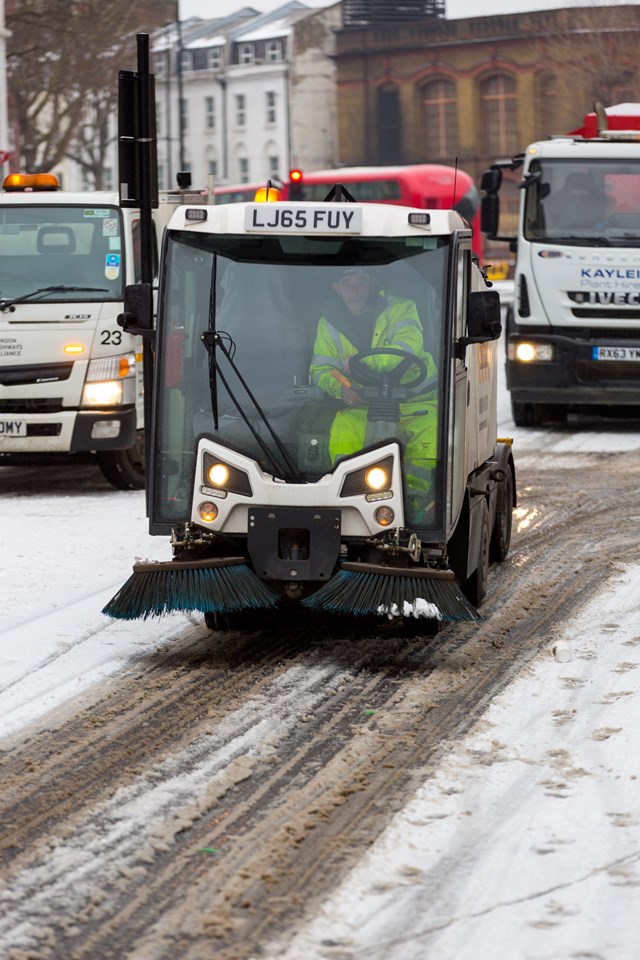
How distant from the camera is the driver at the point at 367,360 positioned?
26.5ft

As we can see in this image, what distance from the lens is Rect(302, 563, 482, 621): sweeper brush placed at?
310 inches

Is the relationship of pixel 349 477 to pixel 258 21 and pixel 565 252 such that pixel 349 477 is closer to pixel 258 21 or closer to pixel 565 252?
pixel 565 252

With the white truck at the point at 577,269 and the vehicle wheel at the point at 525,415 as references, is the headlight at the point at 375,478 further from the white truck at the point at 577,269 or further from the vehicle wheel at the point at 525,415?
the vehicle wheel at the point at 525,415

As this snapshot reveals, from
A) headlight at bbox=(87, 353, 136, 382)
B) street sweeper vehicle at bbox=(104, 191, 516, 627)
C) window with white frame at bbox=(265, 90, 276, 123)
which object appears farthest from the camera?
window with white frame at bbox=(265, 90, 276, 123)

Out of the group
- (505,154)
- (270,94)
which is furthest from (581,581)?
(270,94)

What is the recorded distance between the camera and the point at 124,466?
1447 cm

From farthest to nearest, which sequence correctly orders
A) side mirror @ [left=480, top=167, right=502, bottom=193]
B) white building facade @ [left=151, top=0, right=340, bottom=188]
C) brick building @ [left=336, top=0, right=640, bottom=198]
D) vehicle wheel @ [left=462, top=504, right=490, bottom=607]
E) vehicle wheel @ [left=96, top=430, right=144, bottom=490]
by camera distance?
white building facade @ [left=151, top=0, right=340, bottom=188], brick building @ [left=336, top=0, right=640, bottom=198], side mirror @ [left=480, top=167, right=502, bottom=193], vehicle wheel @ [left=96, top=430, right=144, bottom=490], vehicle wheel @ [left=462, top=504, right=490, bottom=607]

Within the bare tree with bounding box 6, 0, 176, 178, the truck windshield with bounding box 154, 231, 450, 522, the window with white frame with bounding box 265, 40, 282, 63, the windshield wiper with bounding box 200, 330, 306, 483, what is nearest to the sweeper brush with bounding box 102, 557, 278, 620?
the truck windshield with bounding box 154, 231, 450, 522

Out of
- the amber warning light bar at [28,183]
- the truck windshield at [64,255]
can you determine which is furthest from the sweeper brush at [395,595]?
the amber warning light bar at [28,183]

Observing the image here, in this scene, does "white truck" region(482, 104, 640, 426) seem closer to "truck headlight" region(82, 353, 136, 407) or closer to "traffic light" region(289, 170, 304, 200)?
"traffic light" region(289, 170, 304, 200)

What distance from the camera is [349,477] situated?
315 inches

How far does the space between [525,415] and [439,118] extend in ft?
244

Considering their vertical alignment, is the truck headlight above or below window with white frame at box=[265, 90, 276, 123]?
below

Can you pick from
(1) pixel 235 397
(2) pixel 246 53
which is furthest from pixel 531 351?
(2) pixel 246 53
